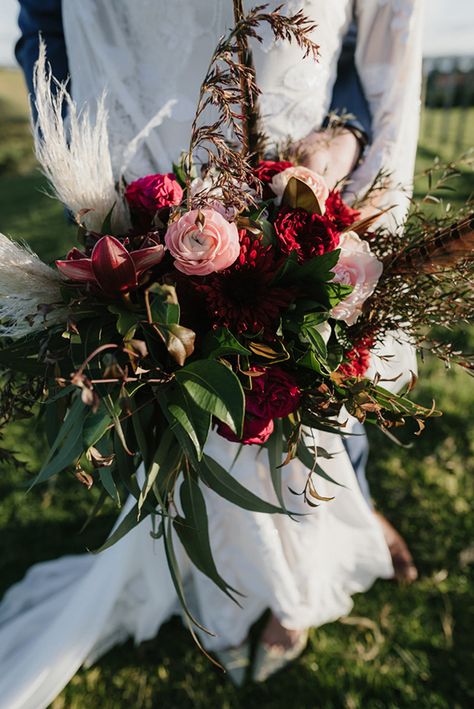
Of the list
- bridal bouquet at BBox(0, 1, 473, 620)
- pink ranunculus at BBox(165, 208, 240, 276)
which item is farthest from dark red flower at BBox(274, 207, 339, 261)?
pink ranunculus at BBox(165, 208, 240, 276)

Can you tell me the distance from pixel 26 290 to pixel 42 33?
98cm

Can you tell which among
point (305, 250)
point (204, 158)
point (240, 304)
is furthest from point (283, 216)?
point (204, 158)

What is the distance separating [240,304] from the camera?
0.96 metres

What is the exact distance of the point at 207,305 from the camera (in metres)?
0.97

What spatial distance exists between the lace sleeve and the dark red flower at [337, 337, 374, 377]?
478 millimetres

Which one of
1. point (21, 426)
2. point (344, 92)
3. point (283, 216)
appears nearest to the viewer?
point (283, 216)

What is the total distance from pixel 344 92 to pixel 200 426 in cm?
109

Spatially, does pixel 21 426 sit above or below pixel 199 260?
below

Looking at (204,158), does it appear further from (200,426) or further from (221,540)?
(221,540)

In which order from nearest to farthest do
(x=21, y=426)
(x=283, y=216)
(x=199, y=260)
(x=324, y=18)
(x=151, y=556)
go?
1. (x=199, y=260)
2. (x=283, y=216)
3. (x=324, y=18)
4. (x=151, y=556)
5. (x=21, y=426)

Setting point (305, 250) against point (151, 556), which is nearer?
point (305, 250)

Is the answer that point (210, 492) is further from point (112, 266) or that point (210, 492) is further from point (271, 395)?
point (112, 266)

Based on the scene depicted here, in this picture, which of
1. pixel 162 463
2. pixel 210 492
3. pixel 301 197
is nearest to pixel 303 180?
pixel 301 197

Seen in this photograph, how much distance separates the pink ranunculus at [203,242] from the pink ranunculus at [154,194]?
0.15 metres
